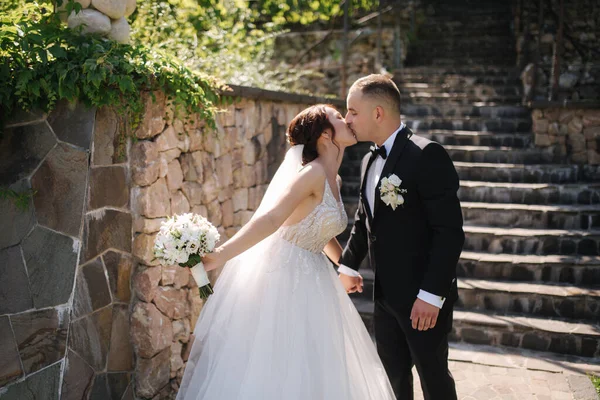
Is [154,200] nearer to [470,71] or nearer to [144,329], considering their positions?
[144,329]

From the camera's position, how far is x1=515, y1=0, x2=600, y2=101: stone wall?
27.7 feet

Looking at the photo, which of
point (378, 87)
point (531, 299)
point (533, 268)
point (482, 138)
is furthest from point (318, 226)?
point (482, 138)

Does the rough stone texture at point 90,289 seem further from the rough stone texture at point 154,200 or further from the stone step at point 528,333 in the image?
the stone step at point 528,333

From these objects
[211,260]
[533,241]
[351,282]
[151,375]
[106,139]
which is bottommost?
[151,375]

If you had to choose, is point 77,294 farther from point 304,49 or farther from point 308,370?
point 304,49

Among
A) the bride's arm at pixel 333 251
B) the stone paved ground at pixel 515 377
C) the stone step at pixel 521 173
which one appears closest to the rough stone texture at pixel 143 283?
the bride's arm at pixel 333 251

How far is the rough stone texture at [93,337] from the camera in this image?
292 cm

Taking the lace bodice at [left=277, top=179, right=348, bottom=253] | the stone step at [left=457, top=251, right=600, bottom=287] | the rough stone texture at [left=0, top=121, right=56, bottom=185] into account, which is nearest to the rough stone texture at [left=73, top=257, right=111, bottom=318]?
the rough stone texture at [left=0, top=121, right=56, bottom=185]

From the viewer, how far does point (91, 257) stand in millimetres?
2988

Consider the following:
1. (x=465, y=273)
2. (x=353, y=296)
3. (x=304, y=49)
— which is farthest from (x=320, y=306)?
(x=304, y=49)

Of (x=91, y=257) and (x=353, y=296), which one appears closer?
(x=91, y=257)

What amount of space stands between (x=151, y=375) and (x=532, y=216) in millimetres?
4176

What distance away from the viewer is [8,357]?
9.09 ft

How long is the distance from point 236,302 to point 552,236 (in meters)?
3.83
